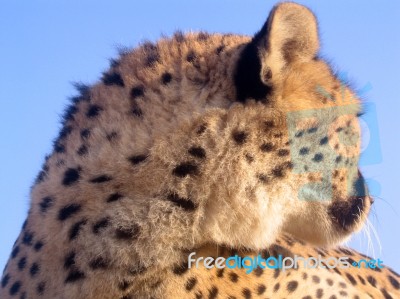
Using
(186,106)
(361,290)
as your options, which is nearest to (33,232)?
(186,106)

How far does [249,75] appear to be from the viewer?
2.48 m

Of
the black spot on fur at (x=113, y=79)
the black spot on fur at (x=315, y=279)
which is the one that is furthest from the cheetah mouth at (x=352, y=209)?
the black spot on fur at (x=113, y=79)

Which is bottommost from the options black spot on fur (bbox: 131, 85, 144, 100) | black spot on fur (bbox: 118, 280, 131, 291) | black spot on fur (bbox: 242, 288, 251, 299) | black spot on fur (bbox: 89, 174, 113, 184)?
black spot on fur (bbox: 242, 288, 251, 299)

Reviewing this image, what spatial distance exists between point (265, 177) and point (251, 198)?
0.10 meters

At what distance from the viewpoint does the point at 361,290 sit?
3549mm

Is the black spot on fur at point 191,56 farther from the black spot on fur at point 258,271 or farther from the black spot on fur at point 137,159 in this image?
the black spot on fur at point 258,271

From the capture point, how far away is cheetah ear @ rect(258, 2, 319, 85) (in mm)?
2441

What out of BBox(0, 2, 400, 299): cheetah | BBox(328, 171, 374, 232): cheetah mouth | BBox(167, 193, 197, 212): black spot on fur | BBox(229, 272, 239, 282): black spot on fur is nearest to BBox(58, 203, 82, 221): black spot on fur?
BBox(0, 2, 400, 299): cheetah

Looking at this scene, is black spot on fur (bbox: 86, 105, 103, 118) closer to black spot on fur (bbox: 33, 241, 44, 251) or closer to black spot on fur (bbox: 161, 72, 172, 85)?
black spot on fur (bbox: 161, 72, 172, 85)

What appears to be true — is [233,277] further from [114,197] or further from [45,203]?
[45,203]

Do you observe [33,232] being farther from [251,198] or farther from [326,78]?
[326,78]

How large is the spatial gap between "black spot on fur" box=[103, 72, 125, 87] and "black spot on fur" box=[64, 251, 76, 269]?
73 cm

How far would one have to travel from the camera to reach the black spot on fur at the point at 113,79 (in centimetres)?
262

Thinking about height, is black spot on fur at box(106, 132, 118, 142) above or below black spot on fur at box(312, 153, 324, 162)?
above
